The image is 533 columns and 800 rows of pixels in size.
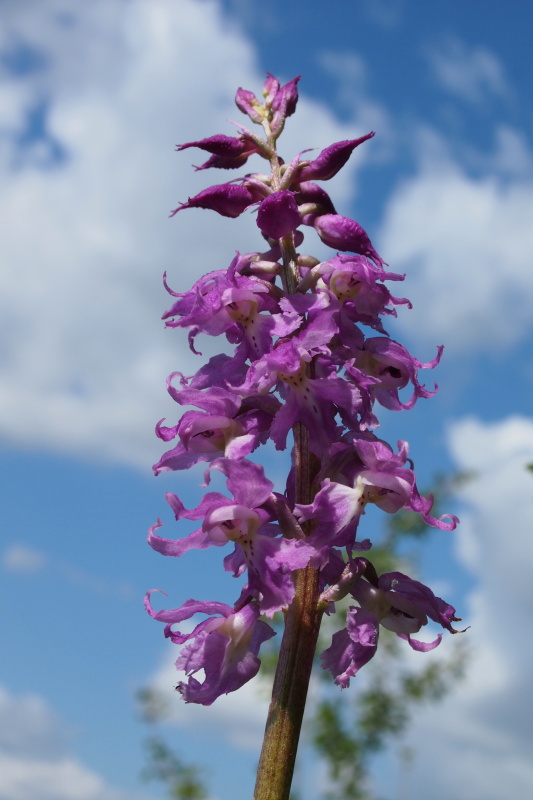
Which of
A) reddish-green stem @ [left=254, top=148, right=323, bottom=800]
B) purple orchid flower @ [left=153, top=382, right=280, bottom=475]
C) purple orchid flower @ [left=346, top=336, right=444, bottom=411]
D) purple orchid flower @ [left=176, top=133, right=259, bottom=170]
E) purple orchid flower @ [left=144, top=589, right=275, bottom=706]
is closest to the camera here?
reddish-green stem @ [left=254, top=148, right=323, bottom=800]

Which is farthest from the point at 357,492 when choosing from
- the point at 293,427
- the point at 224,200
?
the point at 224,200

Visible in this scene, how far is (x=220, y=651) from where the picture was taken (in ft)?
10.4

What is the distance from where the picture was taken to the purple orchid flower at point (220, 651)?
3.16m

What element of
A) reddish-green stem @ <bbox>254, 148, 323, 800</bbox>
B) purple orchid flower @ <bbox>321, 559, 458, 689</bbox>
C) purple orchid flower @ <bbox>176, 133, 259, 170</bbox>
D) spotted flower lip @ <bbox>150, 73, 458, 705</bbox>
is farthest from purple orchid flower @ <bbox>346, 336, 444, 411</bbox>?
purple orchid flower @ <bbox>176, 133, 259, 170</bbox>

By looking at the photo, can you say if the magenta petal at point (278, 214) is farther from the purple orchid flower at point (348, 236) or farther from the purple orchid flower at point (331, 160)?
the purple orchid flower at point (331, 160)

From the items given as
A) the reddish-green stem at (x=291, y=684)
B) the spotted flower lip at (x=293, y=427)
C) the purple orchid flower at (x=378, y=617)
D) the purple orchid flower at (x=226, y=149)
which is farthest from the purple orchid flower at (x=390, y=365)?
the purple orchid flower at (x=226, y=149)

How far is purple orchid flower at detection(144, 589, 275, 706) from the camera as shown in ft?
10.4

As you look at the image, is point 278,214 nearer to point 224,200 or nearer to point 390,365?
point 224,200

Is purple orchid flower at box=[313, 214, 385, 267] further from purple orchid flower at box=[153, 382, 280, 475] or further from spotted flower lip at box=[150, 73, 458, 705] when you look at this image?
purple orchid flower at box=[153, 382, 280, 475]

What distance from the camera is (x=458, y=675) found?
57.1 feet

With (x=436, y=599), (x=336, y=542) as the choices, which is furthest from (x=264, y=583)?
(x=436, y=599)

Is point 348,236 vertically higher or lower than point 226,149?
lower

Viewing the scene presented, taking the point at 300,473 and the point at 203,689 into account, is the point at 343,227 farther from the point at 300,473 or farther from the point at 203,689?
the point at 203,689

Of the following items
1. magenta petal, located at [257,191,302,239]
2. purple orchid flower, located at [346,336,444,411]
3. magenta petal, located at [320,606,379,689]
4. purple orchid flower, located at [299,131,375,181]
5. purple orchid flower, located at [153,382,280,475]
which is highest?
purple orchid flower, located at [299,131,375,181]
